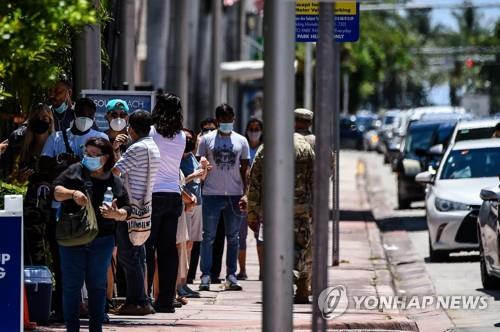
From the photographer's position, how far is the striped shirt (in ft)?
39.7

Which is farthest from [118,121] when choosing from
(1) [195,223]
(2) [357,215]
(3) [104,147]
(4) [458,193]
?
(2) [357,215]

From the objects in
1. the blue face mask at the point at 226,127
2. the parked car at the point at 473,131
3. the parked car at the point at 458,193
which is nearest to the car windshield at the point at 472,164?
the parked car at the point at 458,193

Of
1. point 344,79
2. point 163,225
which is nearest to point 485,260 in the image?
point 163,225

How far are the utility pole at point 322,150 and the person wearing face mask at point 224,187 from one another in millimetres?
7056

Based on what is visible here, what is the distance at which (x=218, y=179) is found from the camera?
603 inches

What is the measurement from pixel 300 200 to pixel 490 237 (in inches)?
87.6

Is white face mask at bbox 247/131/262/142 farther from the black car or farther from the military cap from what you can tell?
the black car

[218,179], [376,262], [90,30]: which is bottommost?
[376,262]

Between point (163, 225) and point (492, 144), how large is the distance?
8316 mm

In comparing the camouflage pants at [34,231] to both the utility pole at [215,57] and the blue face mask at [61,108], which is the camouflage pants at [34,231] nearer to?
the blue face mask at [61,108]

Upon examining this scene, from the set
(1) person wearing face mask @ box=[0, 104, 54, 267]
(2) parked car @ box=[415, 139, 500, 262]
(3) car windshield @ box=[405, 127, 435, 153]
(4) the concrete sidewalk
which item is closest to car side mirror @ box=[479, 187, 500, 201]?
(4) the concrete sidewalk

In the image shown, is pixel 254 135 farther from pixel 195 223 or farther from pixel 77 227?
pixel 77 227

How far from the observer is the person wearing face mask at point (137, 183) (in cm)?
1209

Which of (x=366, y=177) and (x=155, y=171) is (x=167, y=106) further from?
(x=366, y=177)
